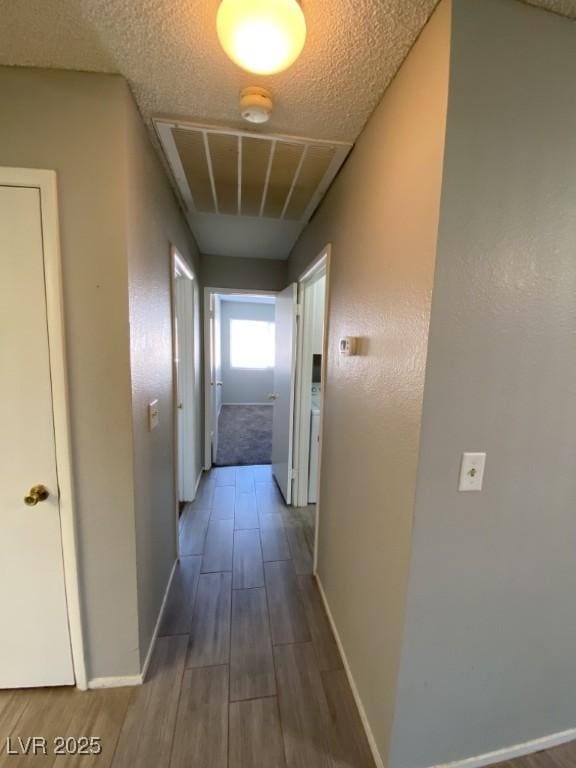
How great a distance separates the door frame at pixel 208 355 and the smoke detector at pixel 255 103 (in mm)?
2231

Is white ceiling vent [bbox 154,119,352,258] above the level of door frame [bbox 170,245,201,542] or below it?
above

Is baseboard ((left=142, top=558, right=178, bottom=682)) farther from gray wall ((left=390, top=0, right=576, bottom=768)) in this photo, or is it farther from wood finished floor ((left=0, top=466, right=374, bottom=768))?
gray wall ((left=390, top=0, right=576, bottom=768))

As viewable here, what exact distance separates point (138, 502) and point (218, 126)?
160 centimetres

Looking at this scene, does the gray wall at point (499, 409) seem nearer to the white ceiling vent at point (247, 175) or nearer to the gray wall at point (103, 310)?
the white ceiling vent at point (247, 175)

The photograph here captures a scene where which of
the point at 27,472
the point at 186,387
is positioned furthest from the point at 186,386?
the point at 27,472

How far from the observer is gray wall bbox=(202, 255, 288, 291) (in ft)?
10.7

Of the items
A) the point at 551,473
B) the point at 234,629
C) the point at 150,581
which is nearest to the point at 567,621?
the point at 551,473

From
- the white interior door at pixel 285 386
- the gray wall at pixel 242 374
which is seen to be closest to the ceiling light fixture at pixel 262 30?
the white interior door at pixel 285 386

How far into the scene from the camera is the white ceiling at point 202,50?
836 mm

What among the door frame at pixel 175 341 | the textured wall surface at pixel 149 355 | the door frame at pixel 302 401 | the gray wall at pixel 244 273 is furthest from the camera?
the gray wall at pixel 244 273

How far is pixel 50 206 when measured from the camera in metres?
1.06

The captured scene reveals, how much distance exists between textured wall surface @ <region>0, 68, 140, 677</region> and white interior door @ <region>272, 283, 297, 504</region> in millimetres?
1671

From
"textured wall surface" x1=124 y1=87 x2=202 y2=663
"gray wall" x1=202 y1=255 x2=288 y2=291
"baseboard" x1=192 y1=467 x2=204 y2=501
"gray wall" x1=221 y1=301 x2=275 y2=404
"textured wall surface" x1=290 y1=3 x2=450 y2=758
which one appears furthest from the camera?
"gray wall" x1=221 y1=301 x2=275 y2=404

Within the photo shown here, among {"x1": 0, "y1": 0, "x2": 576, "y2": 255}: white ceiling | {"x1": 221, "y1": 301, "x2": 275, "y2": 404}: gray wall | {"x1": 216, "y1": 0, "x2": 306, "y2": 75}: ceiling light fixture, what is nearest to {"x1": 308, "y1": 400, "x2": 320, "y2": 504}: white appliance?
{"x1": 0, "y1": 0, "x2": 576, "y2": 255}: white ceiling
